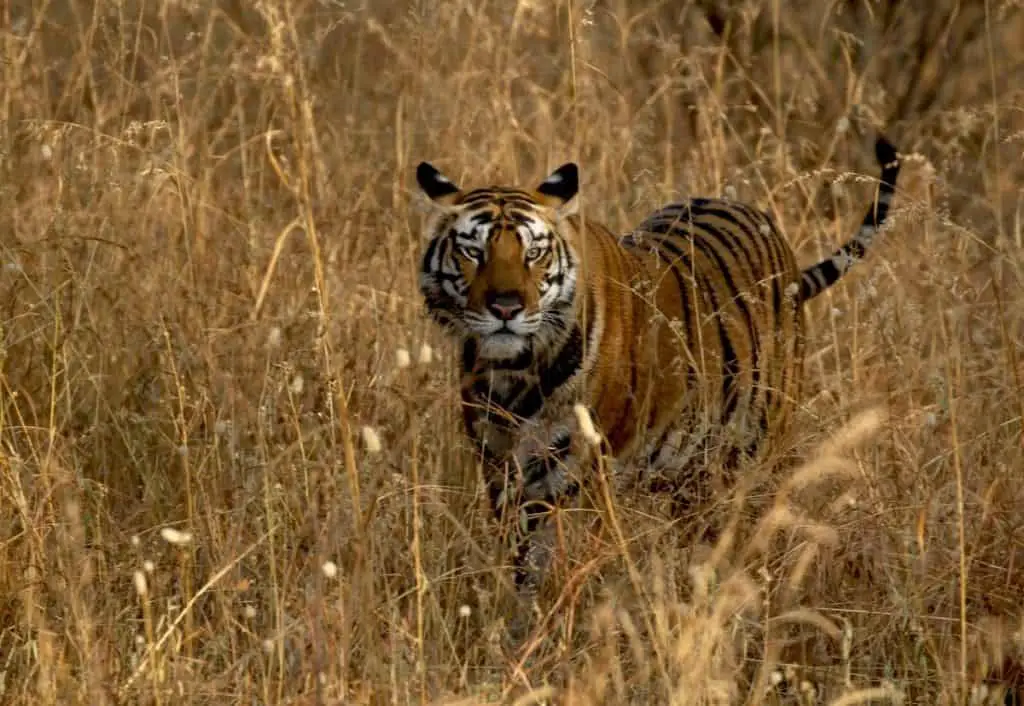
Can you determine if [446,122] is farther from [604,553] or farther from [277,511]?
[604,553]

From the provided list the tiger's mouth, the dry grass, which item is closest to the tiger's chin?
the tiger's mouth

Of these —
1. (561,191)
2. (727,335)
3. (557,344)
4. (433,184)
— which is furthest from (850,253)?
(433,184)

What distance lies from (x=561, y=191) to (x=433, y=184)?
0.29 meters

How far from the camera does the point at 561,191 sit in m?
4.26

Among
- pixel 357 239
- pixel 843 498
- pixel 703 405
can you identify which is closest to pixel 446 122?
pixel 357 239

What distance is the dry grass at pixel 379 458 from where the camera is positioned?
116 inches

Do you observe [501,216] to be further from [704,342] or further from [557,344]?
[704,342]

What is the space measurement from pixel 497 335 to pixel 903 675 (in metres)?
1.22

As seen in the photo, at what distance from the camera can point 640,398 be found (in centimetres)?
420

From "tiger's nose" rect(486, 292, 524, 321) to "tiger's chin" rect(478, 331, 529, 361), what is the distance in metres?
0.05

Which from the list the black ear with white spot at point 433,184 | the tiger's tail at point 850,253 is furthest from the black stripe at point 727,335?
the black ear with white spot at point 433,184

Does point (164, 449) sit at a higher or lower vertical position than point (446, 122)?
lower

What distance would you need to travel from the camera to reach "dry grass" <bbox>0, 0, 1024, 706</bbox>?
9.70 ft

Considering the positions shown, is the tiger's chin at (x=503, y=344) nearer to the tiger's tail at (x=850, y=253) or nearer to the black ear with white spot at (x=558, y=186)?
the black ear with white spot at (x=558, y=186)
